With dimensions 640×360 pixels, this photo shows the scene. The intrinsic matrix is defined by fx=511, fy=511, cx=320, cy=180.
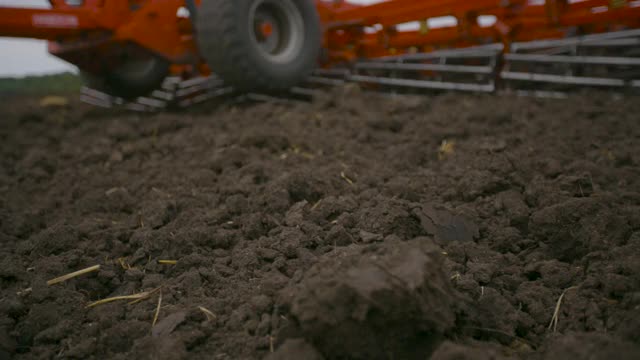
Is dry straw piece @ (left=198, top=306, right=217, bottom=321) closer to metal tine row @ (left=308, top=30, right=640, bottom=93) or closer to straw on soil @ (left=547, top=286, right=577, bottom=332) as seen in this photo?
straw on soil @ (left=547, top=286, right=577, bottom=332)

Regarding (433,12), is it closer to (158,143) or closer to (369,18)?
(369,18)

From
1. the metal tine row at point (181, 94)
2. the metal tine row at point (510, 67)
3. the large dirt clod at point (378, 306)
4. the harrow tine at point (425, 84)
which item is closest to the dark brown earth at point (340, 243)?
the large dirt clod at point (378, 306)

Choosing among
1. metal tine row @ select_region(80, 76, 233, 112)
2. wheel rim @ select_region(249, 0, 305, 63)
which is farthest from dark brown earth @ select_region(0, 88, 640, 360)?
metal tine row @ select_region(80, 76, 233, 112)

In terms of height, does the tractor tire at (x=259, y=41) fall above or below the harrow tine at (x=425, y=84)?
above

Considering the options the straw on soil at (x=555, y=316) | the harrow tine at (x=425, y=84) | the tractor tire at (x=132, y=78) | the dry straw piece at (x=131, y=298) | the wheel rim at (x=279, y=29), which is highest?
the wheel rim at (x=279, y=29)

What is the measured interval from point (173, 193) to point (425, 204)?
46.2 inches

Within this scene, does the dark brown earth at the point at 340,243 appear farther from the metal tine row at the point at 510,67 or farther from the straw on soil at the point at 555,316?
the metal tine row at the point at 510,67

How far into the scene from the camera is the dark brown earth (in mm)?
1102

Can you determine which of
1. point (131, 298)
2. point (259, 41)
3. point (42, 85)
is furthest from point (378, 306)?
point (42, 85)

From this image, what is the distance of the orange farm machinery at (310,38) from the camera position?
3.60 m

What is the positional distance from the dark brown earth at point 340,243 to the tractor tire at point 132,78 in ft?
4.73

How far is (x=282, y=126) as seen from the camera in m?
3.34

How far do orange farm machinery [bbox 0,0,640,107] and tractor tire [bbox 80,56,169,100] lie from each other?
11mm

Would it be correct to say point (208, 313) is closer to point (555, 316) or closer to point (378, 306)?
point (378, 306)
